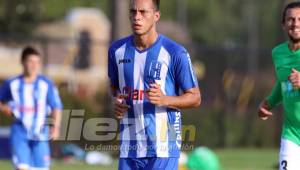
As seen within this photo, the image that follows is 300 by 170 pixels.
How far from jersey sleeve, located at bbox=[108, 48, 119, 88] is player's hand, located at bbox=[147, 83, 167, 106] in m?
0.69

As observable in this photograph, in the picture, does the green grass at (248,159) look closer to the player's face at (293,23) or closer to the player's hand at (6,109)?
the player's hand at (6,109)

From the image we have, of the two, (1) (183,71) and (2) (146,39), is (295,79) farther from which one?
(2) (146,39)

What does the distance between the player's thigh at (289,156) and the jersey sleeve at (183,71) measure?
1494 millimetres

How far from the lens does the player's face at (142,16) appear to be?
28.0 feet

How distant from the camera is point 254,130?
32.3m

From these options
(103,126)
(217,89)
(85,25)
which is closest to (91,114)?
(217,89)

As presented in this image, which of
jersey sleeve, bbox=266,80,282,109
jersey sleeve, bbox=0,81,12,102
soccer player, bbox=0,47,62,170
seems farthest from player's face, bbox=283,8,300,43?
jersey sleeve, bbox=0,81,12,102

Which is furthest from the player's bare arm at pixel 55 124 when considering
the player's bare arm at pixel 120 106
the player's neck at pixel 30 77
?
the player's bare arm at pixel 120 106

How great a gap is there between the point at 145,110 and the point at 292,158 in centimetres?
178

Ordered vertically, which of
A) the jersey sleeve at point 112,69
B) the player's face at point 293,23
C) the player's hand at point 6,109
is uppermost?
the player's face at point 293,23

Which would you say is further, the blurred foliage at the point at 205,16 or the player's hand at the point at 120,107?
the blurred foliage at the point at 205,16

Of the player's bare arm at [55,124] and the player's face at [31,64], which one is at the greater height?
the player's face at [31,64]

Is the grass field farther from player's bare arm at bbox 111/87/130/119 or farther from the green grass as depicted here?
player's bare arm at bbox 111/87/130/119

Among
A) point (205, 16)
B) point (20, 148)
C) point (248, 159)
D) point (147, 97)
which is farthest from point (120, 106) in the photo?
point (205, 16)
